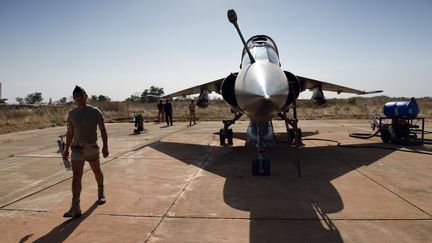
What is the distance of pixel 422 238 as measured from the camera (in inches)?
151

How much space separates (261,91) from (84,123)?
2920 millimetres

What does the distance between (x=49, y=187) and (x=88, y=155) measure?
6.61 ft

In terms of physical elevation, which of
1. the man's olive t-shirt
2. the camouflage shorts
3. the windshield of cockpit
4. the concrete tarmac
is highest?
the windshield of cockpit

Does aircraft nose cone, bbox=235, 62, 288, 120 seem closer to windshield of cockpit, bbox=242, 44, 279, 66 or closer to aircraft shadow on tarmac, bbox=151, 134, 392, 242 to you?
aircraft shadow on tarmac, bbox=151, 134, 392, 242

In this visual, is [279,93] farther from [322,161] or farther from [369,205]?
[322,161]

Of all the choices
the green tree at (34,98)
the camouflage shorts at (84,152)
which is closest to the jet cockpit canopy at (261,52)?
the camouflage shorts at (84,152)

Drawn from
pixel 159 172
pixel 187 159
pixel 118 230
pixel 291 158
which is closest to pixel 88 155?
pixel 118 230

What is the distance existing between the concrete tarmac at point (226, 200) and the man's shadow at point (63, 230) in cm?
1

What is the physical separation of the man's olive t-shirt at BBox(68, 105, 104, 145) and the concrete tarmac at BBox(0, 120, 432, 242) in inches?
44.0

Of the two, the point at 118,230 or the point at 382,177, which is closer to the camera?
the point at 118,230

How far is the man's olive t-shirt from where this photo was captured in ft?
16.4

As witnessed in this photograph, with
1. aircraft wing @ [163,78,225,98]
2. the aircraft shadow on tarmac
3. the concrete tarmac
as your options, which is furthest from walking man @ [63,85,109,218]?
aircraft wing @ [163,78,225,98]

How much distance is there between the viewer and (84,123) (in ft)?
16.4

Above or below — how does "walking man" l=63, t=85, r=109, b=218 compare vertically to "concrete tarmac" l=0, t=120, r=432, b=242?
above
